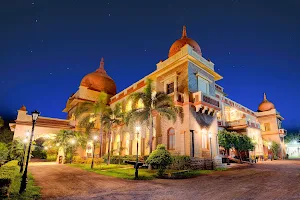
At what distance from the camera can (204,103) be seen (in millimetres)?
17578

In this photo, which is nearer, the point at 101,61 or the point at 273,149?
the point at 273,149

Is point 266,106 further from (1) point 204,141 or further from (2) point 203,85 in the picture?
(1) point 204,141

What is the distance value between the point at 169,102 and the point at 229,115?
62.1ft

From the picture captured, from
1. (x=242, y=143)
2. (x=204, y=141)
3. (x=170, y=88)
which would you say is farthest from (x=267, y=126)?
(x=170, y=88)

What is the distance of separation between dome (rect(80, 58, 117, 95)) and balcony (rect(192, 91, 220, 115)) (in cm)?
2060

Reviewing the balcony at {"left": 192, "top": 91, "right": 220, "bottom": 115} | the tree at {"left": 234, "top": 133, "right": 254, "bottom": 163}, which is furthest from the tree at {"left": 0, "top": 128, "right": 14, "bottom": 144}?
the tree at {"left": 234, "top": 133, "right": 254, "bottom": 163}

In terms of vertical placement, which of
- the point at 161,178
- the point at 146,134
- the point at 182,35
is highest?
the point at 182,35

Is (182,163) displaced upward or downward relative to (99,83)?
downward

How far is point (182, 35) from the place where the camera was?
23297 millimetres

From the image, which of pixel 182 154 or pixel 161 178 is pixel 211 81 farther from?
pixel 161 178

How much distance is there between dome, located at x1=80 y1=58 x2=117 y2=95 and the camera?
109ft

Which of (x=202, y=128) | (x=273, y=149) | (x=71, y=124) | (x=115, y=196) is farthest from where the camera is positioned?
(x=273, y=149)

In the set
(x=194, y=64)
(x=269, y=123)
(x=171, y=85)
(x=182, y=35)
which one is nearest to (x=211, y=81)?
(x=194, y=64)

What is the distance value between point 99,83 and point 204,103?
22.1 meters
